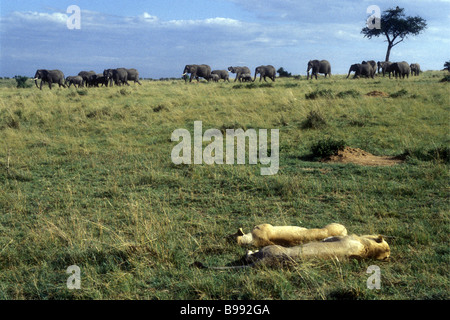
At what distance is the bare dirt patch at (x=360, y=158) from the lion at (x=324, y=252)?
15.8 ft

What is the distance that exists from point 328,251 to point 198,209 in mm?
2660

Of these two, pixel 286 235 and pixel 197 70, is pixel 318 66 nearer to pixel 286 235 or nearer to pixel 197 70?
pixel 197 70

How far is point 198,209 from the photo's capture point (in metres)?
6.11

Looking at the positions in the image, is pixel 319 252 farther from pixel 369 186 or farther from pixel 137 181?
pixel 137 181

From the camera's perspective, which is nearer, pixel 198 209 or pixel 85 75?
pixel 198 209

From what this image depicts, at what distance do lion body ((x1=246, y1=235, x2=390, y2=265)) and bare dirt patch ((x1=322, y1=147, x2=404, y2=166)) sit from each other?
4808 millimetres

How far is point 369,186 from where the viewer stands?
6.95 meters

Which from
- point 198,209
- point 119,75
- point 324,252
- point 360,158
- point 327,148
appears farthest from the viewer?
point 119,75

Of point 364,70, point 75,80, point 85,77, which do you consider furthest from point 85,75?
point 364,70

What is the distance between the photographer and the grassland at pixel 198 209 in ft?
11.8

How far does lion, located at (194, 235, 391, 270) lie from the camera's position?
12.2 feet

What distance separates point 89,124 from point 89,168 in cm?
560
